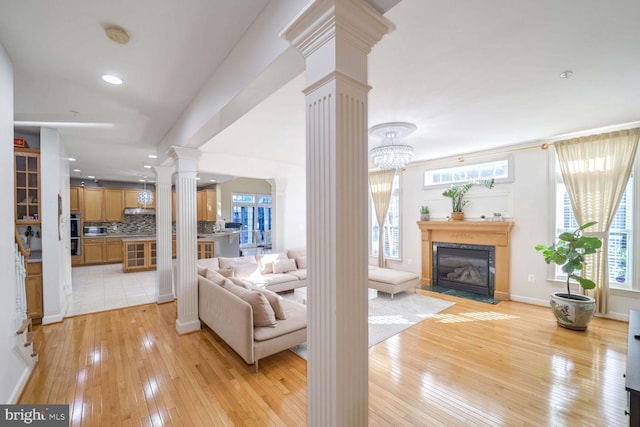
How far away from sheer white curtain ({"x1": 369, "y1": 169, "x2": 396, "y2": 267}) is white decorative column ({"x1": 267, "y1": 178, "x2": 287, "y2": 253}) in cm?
218

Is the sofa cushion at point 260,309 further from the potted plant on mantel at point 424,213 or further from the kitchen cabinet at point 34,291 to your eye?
the potted plant on mantel at point 424,213

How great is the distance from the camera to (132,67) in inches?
85.0

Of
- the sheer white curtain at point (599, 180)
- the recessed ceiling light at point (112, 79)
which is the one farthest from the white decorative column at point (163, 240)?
the sheer white curtain at point (599, 180)

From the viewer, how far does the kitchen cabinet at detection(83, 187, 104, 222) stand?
7.70 meters

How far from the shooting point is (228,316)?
2.77 meters

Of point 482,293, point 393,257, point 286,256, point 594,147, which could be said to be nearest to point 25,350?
point 286,256

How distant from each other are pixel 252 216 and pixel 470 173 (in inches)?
302

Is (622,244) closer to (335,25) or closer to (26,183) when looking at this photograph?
(335,25)

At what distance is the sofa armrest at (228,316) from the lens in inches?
98.0

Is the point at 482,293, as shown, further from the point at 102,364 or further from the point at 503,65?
the point at 102,364

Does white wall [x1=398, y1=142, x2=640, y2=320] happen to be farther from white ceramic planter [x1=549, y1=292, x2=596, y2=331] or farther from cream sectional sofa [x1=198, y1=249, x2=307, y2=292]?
cream sectional sofa [x1=198, y1=249, x2=307, y2=292]

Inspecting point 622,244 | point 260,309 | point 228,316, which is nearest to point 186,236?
point 228,316

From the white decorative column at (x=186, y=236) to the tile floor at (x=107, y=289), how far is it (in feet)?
5.84

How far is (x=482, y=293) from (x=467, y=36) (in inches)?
184
